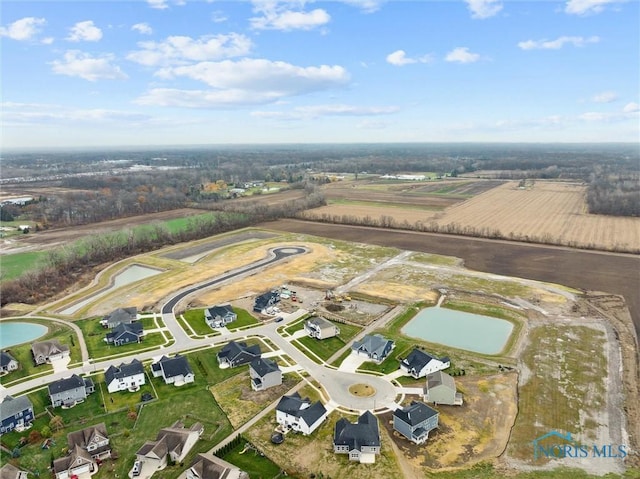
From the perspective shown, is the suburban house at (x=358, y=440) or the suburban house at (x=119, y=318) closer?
the suburban house at (x=358, y=440)

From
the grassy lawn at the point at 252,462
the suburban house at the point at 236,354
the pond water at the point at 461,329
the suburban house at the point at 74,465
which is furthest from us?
the pond water at the point at 461,329

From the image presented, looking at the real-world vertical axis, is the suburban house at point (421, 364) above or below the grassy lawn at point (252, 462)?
above

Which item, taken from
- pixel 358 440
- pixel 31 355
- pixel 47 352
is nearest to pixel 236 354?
pixel 358 440

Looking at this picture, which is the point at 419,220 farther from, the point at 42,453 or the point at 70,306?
the point at 42,453

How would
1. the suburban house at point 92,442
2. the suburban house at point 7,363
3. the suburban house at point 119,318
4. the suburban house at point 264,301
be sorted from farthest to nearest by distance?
1. the suburban house at point 264,301
2. the suburban house at point 119,318
3. the suburban house at point 7,363
4. the suburban house at point 92,442

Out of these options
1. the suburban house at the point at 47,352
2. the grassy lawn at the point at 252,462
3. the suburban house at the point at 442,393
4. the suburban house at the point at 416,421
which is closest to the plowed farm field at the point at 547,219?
the suburban house at the point at 442,393

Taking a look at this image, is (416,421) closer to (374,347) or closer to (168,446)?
(374,347)

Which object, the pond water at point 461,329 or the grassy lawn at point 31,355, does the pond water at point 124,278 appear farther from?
the pond water at point 461,329
